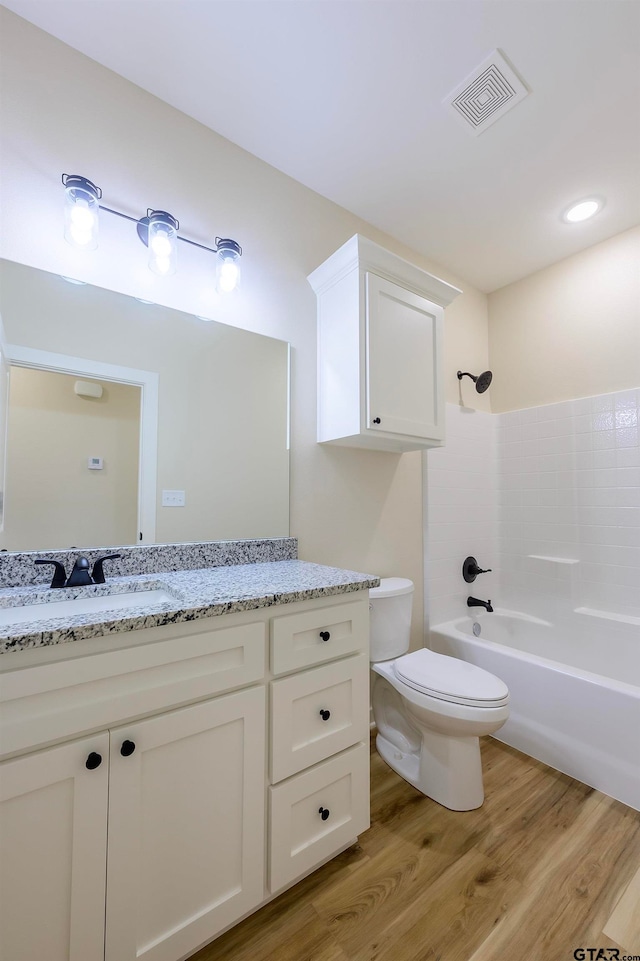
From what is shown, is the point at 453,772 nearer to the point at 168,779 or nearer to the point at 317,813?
the point at 317,813

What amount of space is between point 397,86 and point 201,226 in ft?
2.87

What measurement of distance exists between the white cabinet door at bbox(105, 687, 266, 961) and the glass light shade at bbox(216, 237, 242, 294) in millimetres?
1427

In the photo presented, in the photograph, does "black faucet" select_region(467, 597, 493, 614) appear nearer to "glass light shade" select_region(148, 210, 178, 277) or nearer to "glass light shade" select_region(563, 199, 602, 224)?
"glass light shade" select_region(563, 199, 602, 224)

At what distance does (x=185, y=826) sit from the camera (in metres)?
0.89

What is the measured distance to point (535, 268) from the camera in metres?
2.52

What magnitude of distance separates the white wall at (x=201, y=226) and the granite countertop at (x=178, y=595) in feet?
1.52

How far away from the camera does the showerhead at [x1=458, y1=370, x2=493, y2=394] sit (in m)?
2.57

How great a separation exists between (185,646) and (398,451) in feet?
4.95

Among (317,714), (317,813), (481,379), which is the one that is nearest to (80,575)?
(317,714)

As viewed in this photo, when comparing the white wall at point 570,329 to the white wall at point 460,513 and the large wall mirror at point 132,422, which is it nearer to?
the white wall at point 460,513

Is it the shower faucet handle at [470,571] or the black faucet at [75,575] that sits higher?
the black faucet at [75,575]

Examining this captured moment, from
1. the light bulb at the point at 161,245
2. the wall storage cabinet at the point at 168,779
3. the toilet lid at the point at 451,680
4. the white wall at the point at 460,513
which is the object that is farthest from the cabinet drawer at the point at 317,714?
the light bulb at the point at 161,245

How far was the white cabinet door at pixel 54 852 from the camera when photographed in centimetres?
70

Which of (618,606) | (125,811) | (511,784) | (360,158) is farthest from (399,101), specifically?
(511,784)
